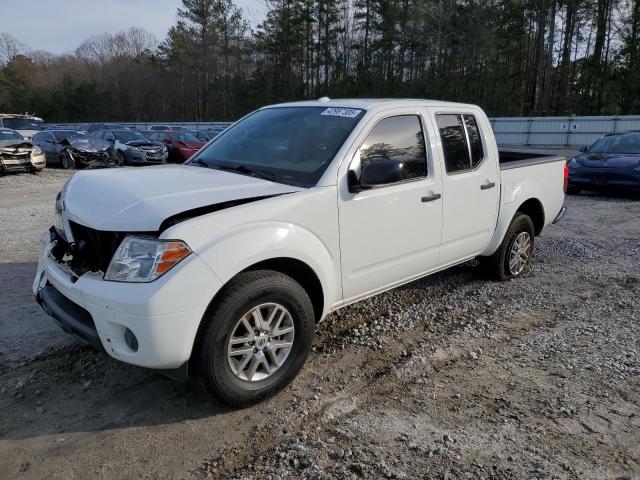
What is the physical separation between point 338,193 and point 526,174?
2967mm

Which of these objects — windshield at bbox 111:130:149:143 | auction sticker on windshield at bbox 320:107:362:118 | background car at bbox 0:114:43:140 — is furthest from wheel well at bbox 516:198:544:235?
background car at bbox 0:114:43:140

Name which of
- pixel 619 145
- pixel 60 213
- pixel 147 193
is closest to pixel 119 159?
pixel 619 145

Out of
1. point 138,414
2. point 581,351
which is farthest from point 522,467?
point 138,414

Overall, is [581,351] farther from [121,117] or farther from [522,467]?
[121,117]

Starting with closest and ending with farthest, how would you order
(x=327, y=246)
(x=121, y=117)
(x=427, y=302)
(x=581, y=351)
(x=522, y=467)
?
(x=522, y=467), (x=327, y=246), (x=581, y=351), (x=427, y=302), (x=121, y=117)

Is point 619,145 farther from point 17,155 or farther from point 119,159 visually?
point 17,155

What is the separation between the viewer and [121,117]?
72.9 meters

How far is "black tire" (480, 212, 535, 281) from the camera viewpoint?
5.34 metres

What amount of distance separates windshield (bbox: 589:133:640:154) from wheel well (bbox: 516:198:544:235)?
7.43m

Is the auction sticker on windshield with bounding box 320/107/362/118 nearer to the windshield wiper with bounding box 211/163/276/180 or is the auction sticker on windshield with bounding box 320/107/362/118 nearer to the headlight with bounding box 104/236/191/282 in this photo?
the windshield wiper with bounding box 211/163/276/180

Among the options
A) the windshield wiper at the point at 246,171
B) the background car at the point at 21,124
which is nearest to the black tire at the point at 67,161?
the background car at the point at 21,124

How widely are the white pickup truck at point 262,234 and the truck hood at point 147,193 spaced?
0.5 inches

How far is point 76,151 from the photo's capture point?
60.3 feet

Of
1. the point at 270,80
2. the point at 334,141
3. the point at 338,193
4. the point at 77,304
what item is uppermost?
the point at 270,80
